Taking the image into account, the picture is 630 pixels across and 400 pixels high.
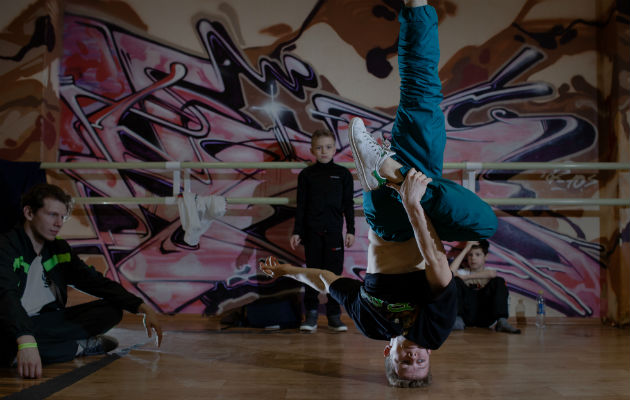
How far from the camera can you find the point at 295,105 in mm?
3652

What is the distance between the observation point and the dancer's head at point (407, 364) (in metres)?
1.80

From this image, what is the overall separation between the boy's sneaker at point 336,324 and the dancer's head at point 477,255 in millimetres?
1035

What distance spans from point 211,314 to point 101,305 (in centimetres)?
121

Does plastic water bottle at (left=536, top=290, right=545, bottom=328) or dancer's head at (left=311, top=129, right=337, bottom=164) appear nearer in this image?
dancer's head at (left=311, top=129, right=337, bottom=164)

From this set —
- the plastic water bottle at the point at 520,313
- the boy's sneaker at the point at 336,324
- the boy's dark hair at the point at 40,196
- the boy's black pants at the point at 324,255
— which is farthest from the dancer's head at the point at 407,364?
the plastic water bottle at the point at 520,313

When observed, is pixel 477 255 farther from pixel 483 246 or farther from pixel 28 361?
pixel 28 361

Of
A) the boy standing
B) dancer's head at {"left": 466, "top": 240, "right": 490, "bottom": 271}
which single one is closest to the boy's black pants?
the boy standing

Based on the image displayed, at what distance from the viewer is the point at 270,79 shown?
3650mm

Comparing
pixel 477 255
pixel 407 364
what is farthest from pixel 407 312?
pixel 477 255

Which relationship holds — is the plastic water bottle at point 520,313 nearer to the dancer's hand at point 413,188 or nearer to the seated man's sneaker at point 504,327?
the seated man's sneaker at point 504,327

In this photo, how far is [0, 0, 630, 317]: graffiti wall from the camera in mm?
3586

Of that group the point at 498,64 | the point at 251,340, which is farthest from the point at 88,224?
the point at 498,64

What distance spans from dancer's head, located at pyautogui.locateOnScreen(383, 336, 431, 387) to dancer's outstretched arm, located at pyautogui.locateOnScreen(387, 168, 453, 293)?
1.12ft

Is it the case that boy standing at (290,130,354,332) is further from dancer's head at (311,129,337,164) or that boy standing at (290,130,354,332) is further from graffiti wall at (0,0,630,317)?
graffiti wall at (0,0,630,317)
